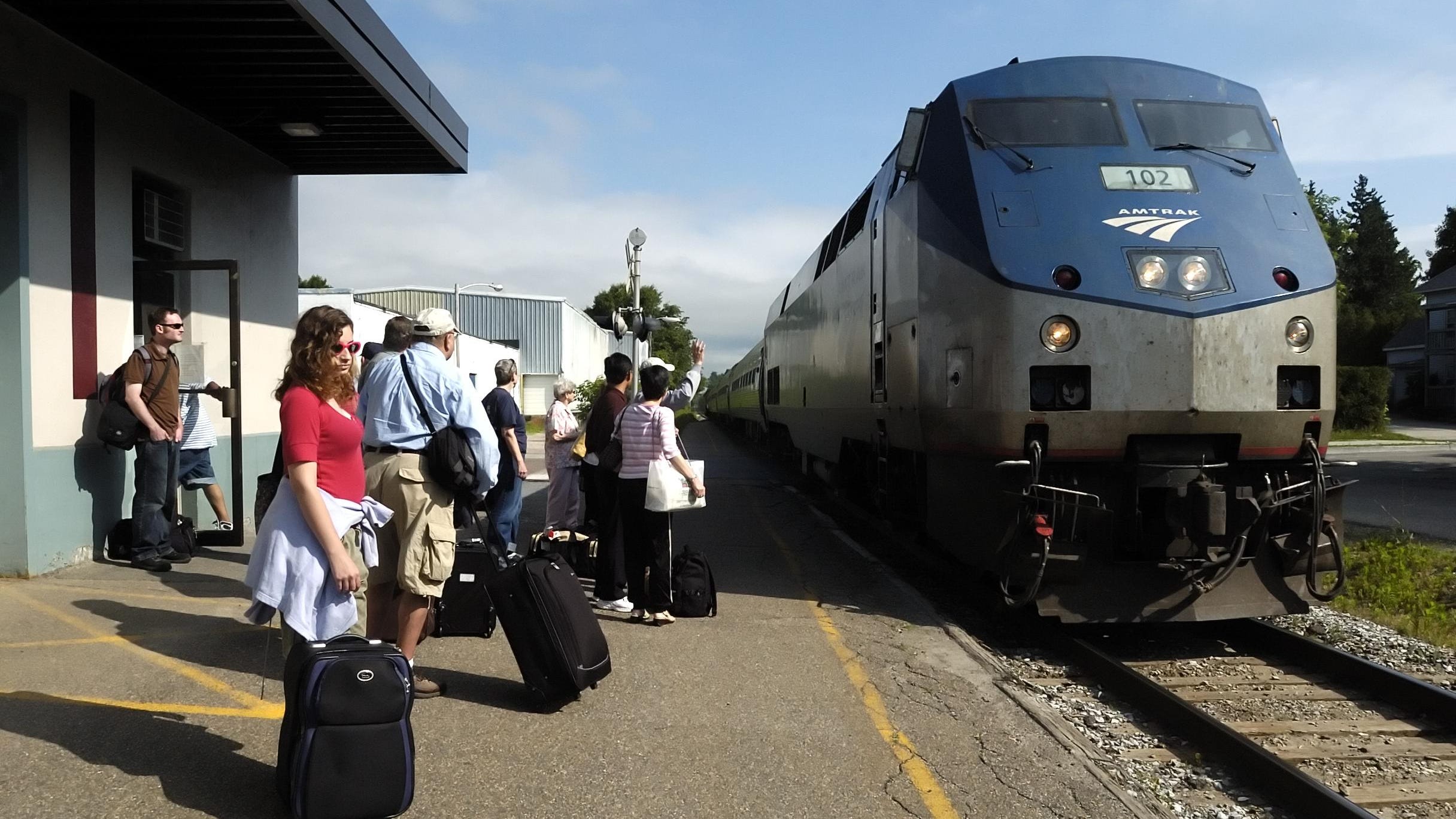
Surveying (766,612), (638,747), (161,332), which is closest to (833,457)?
(766,612)

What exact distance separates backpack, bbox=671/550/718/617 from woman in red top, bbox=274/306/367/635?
10.1ft

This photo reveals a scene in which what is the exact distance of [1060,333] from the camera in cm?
600

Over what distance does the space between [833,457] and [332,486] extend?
7966 mm

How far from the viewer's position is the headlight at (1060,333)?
5.98 m

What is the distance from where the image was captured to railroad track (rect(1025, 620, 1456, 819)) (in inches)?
165

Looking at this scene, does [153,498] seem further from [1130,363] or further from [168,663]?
[1130,363]

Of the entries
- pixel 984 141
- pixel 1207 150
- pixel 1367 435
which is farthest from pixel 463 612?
pixel 1367 435

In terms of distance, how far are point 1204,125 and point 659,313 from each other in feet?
A: 249

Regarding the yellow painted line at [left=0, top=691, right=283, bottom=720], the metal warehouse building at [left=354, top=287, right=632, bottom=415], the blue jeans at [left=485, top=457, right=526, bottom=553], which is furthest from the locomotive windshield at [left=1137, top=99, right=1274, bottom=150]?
the metal warehouse building at [left=354, top=287, right=632, bottom=415]

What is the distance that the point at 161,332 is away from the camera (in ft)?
24.6

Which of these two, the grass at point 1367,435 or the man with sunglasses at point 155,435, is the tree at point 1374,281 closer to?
the grass at point 1367,435

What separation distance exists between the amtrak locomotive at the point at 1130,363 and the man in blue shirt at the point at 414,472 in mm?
3007

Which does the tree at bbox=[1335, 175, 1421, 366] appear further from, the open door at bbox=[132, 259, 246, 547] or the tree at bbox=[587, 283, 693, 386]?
the open door at bbox=[132, 259, 246, 547]

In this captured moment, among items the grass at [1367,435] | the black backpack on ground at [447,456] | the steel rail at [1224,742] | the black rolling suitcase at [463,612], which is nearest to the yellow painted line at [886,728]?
the steel rail at [1224,742]
